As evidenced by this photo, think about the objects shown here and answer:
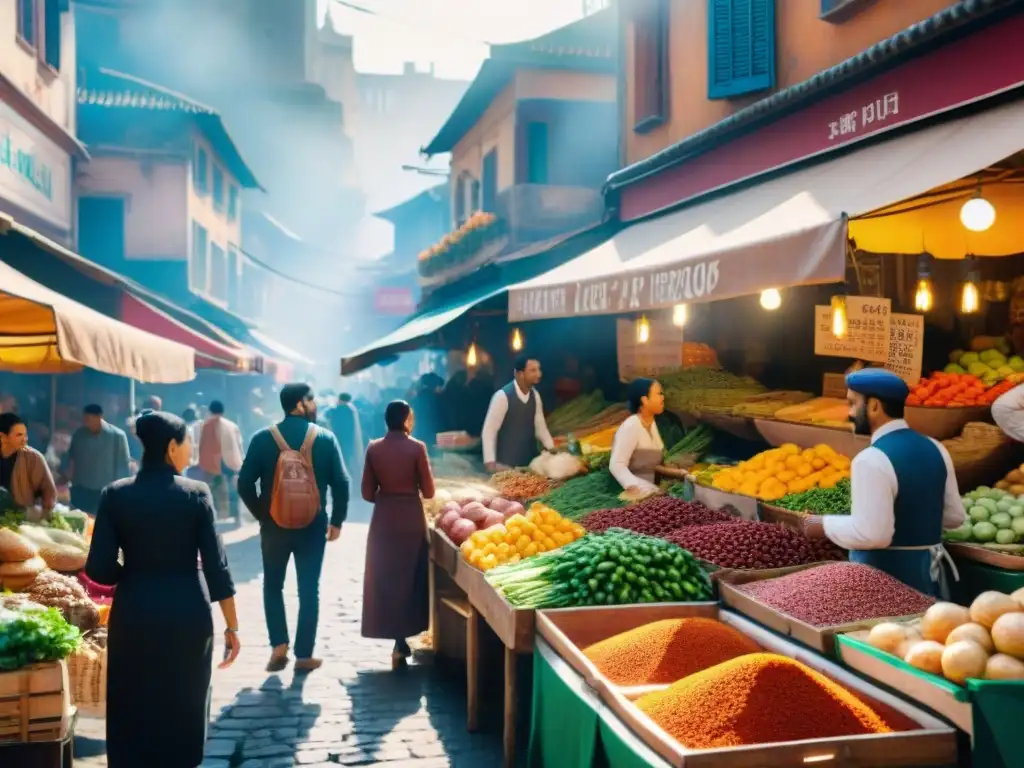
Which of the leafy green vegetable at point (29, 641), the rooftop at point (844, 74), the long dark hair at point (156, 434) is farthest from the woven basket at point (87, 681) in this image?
the rooftop at point (844, 74)

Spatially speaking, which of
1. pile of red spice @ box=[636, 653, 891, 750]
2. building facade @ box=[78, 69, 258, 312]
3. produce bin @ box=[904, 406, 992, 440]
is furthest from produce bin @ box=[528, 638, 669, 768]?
building facade @ box=[78, 69, 258, 312]

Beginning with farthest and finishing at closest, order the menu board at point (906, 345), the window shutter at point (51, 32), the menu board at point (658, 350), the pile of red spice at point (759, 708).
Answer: the window shutter at point (51, 32) → the menu board at point (658, 350) → the menu board at point (906, 345) → the pile of red spice at point (759, 708)

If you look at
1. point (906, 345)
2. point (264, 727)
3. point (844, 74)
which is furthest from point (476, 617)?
point (844, 74)

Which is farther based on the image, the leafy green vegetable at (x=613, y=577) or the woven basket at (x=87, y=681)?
the woven basket at (x=87, y=681)

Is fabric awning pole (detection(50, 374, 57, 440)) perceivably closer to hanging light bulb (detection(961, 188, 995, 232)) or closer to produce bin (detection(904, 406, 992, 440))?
produce bin (detection(904, 406, 992, 440))

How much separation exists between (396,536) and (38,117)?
11640 millimetres

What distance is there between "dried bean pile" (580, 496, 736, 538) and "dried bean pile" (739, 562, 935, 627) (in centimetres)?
163

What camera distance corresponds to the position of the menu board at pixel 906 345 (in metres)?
7.69

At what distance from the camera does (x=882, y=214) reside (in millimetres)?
7438

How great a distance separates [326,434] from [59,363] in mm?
5355

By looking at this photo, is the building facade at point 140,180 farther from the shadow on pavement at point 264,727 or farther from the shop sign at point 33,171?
the shadow on pavement at point 264,727

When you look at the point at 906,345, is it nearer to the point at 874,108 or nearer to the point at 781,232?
the point at 874,108

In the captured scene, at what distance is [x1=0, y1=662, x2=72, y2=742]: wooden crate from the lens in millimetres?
4574

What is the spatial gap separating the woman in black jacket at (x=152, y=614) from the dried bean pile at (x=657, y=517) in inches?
121
